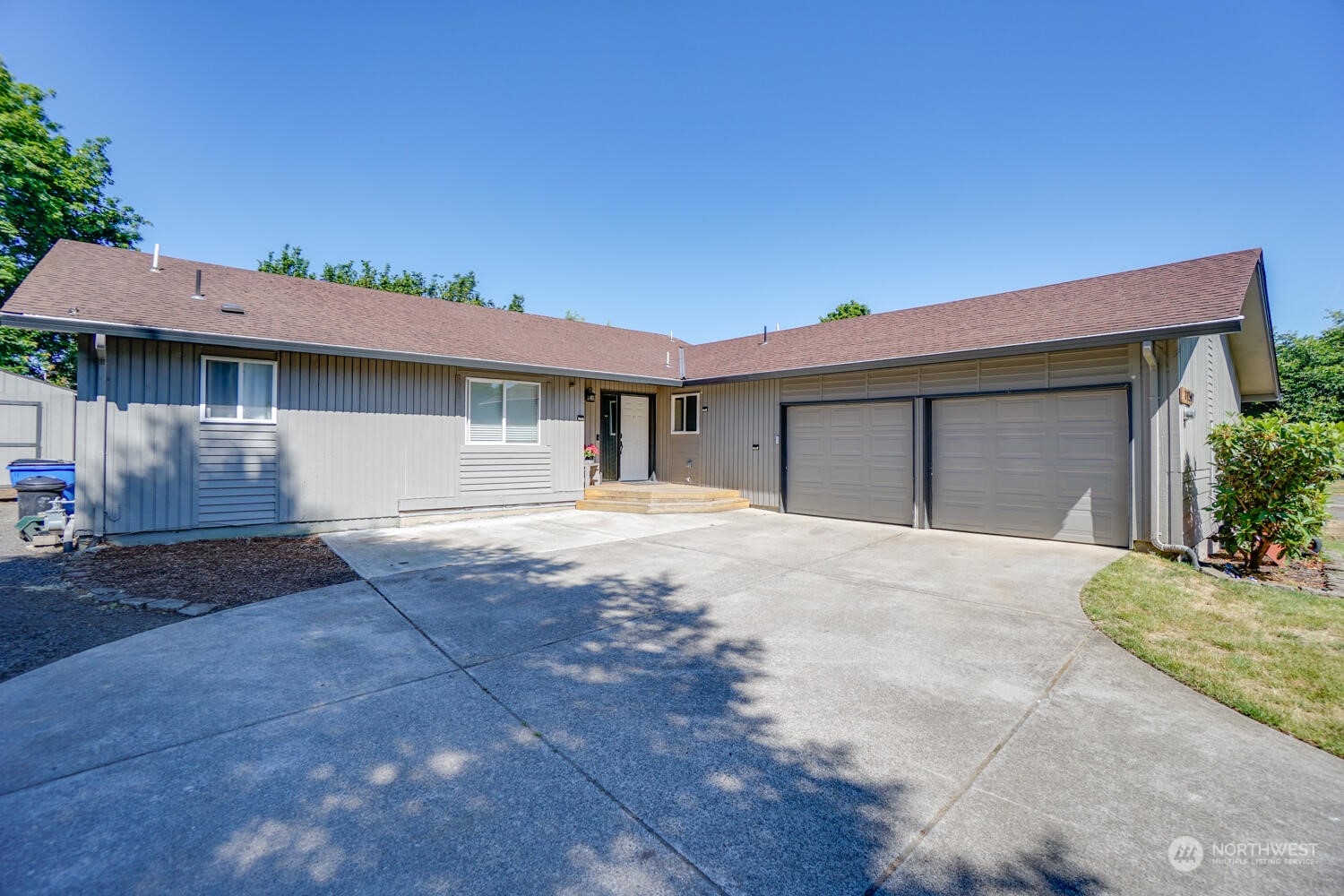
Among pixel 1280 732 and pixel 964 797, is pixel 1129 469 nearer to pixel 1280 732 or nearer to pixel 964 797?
pixel 1280 732

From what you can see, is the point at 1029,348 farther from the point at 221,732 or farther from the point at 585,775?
the point at 221,732

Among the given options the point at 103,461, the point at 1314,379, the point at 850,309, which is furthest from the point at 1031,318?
the point at 1314,379

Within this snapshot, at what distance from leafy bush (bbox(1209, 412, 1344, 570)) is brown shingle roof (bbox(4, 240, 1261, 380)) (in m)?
1.80

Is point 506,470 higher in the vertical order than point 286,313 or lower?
lower

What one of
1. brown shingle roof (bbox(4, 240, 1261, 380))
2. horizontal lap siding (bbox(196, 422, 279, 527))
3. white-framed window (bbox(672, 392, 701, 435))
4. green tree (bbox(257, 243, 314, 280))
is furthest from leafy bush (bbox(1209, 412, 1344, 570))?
green tree (bbox(257, 243, 314, 280))

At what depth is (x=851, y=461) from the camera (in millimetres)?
10758

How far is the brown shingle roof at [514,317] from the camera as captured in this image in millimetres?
7539

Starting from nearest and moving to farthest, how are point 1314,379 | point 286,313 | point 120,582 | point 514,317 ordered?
point 120,582, point 286,313, point 514,317, point 1314,379

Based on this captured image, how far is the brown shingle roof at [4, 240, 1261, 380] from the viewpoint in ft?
24.7

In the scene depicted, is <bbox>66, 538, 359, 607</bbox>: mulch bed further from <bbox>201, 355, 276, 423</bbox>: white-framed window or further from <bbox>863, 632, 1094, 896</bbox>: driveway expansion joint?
<bbox>863, 632, 1094, 896</bbox>: driveway expansion joint

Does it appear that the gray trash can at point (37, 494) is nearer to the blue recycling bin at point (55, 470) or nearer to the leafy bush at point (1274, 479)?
the blue recycling bin at point (55, 470)

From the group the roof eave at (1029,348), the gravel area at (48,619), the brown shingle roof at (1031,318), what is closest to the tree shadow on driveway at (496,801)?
the gravel area at (48,619)

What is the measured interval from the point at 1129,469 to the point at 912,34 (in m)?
7.53

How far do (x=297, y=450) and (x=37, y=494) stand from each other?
11.2 ft
